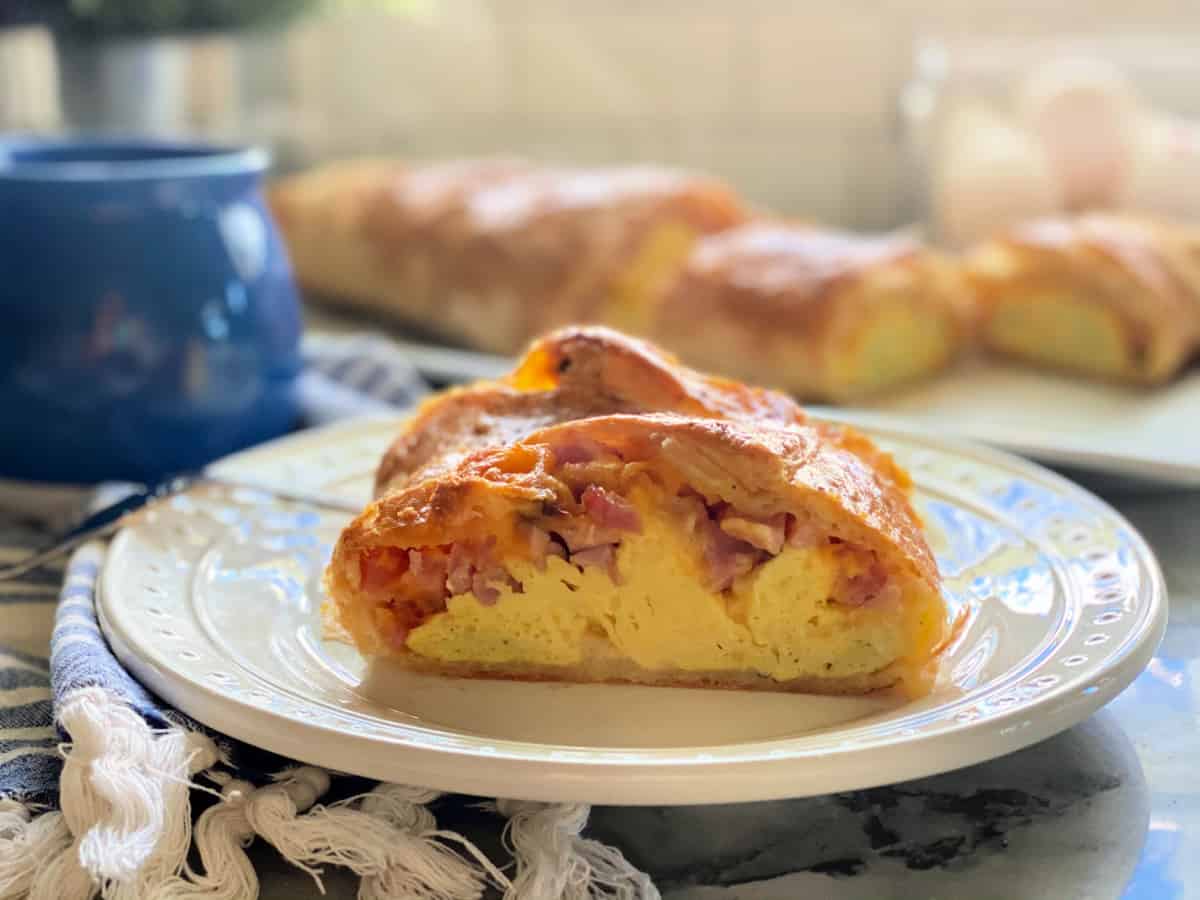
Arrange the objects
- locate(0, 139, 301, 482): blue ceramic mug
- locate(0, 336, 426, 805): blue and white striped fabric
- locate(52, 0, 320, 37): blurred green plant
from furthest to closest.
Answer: locate(52, 0, 320, 37): blurred green plant, locate(0, 139, 301, 482): blue ceramic mug, locate(0, 336, 426, 805): blue and white striped fabric

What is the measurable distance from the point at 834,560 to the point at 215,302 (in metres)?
0.86

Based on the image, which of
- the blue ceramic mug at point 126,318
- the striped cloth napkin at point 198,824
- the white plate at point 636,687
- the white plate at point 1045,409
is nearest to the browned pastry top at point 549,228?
the white plate at point 1045,409

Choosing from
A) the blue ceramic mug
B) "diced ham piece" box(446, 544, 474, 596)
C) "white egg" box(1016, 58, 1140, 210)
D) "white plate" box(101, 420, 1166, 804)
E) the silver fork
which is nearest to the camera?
"white plate" box(101, 420, 1166, 804)

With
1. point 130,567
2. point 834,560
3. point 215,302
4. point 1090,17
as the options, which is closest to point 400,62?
point 1090,17

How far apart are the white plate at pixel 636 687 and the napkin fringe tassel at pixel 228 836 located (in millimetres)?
44

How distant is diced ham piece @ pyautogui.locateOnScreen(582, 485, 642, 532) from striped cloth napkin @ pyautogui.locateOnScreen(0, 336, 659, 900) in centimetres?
22

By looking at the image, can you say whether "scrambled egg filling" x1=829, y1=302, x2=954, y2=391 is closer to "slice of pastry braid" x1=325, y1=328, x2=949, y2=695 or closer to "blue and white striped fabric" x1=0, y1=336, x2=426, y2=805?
"slice of pastry braid" x1=325, y1=328, x2=949, y2=695

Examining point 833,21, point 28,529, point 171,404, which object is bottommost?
point 28,529

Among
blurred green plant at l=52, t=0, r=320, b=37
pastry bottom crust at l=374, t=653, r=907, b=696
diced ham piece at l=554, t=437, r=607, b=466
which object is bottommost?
→ pastry bottom crust at l=374, t=653, r=907, b=696

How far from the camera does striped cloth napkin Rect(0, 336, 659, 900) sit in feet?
2.80

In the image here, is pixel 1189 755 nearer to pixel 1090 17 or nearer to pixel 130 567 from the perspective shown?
pixel 130 567

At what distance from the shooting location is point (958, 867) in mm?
902

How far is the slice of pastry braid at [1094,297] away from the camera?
2.11 meters

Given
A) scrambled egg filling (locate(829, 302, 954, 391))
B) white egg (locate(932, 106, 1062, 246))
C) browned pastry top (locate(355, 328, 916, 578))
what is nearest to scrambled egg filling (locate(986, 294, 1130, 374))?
scrambled egg filling (locate(829, 302, 954, 391))
